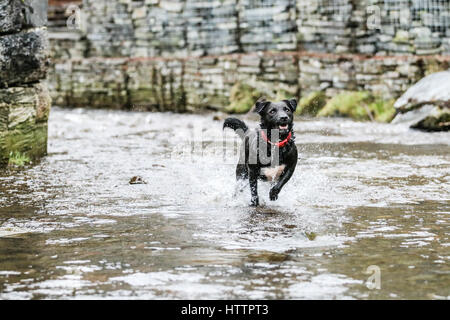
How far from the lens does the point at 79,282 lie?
15.4ft

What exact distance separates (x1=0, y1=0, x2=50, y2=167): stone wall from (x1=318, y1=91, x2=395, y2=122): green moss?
7.33m

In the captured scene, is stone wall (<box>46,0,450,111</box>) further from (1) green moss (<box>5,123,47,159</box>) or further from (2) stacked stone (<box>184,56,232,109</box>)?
(1) green moss (<box>5,123,47,159</box>)

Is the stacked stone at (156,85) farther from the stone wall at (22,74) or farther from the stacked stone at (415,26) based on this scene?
the stone wall at (22,74)

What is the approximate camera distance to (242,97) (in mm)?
18891

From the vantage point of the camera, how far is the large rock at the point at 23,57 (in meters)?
9.83

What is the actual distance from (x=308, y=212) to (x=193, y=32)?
14.0m

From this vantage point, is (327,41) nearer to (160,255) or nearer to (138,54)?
(138,54)

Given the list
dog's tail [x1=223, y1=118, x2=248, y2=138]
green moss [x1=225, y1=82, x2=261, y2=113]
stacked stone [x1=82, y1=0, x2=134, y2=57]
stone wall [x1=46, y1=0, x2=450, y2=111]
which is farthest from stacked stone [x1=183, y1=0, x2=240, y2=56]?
dog's tail [x1=223, y1=118, x2=248, y2=138]

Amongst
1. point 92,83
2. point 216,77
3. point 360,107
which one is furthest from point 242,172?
point 92,83

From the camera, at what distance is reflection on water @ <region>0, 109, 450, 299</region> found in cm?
466

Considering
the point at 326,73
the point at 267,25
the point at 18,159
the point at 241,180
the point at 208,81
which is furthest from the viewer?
the point at 208,81

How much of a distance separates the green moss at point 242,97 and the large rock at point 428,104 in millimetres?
4344

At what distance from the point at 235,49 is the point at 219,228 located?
13.6 m

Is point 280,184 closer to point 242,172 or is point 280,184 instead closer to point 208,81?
point 242,172
